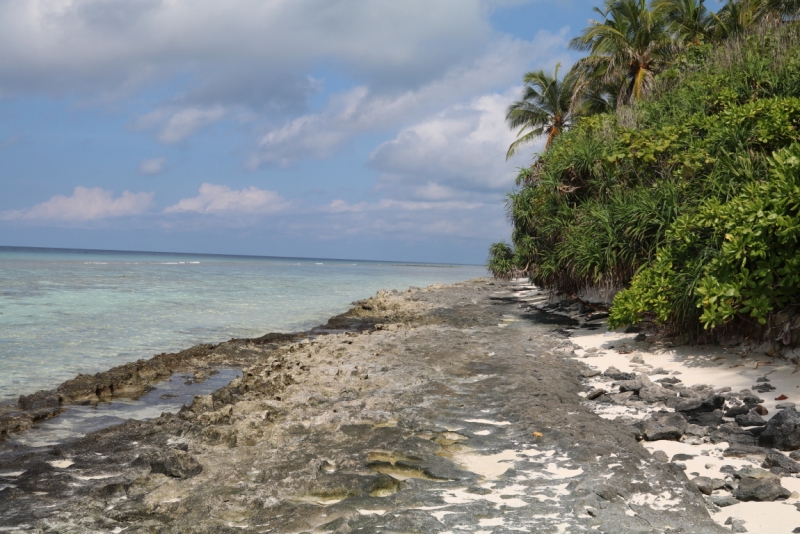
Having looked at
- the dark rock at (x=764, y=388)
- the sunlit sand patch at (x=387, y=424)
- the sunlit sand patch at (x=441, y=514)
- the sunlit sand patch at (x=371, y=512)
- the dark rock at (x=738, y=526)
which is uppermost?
the dark rock at (x=764, y=388)

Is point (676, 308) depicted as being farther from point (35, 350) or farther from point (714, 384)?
point (35, 350)

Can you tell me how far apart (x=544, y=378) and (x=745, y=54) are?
13325 mm

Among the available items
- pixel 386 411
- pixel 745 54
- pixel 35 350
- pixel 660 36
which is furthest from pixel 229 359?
pixel 660 36

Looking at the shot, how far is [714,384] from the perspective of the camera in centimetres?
701

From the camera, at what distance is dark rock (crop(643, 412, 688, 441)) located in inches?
203

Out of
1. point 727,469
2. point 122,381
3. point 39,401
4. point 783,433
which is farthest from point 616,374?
point 39,401

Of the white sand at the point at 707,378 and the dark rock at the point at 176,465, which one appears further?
the dark rock at the point at 176,465

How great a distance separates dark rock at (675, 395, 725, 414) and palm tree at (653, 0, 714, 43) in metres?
23.8

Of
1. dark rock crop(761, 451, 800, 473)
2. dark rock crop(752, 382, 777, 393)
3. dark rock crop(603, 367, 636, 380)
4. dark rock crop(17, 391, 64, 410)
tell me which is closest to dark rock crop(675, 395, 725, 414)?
dark rock crop(752, 382, 777, 393)

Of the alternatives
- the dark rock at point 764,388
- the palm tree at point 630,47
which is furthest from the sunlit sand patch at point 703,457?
the palm tree at point 630,47

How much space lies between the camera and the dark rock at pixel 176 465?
180 inches

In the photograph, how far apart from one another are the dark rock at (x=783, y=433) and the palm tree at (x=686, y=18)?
2467 cm

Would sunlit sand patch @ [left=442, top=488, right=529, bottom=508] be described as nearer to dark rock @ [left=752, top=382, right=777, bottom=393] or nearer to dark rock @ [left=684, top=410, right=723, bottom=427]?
dark rock @ [left=684, top=410, right=723, bottom=427]

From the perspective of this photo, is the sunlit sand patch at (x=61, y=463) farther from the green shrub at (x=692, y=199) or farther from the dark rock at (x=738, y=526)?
the green shrub at (x=692, y=199)
